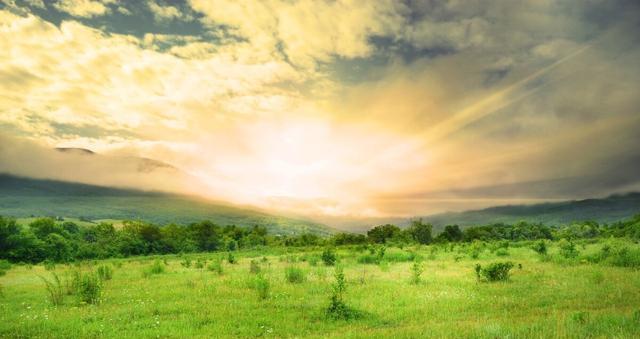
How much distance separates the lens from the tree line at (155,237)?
231ft

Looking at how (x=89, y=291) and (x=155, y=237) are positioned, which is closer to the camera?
(x=89, y=291)

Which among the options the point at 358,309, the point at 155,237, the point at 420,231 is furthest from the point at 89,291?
the point at 420,231

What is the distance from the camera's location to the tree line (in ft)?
231

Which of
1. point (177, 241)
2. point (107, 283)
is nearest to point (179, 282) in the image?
point (107, 283)

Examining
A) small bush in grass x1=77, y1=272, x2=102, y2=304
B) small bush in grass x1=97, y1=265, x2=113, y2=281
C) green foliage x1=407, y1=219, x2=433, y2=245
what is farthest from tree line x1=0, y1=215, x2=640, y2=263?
small bush in grass x1=77, y1=272, x2=102, y2=304

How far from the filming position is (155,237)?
94.9 metres

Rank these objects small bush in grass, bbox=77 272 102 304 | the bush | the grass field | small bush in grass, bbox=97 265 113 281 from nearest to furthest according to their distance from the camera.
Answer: the grass field
small bush in grass, bbox=77 272 102 304
the bush
small bush in grass, bbox=97 265 113 281

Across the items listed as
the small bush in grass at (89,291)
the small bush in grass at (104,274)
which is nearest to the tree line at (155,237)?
the small bush in grass at (104,274)

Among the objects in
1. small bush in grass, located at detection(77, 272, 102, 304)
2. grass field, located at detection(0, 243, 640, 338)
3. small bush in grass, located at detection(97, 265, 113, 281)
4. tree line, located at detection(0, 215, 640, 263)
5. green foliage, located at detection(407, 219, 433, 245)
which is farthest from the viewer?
green foliage, located at detection(407, 219, 433, 245)

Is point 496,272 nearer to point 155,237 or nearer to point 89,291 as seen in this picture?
point 89,291

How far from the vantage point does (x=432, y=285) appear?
2206 centimetres

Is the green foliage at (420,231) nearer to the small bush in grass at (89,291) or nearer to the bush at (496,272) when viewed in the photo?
the bush at (496,272)

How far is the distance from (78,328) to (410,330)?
10.7 m

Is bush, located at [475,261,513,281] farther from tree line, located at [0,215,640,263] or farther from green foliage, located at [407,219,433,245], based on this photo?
green foliage, located at [407,219,433,245]
